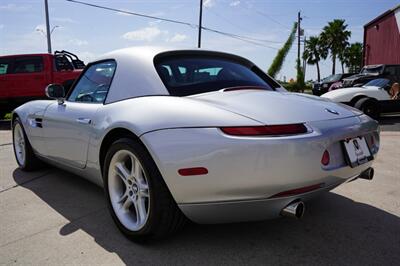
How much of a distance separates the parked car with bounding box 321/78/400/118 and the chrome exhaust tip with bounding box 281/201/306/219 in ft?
24.9

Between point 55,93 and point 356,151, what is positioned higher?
point 55,93

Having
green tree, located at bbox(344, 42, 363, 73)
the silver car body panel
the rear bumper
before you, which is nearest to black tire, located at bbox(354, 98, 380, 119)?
the silver car body panel

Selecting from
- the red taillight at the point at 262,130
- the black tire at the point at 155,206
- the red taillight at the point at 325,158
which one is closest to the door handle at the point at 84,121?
the black tire at the point at 155,206

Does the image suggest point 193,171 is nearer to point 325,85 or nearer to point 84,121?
point 84,121

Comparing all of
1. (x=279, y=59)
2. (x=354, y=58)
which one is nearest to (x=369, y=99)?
(x=279, y=59)

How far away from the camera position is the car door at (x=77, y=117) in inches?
122

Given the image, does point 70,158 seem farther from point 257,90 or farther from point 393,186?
point 393,186

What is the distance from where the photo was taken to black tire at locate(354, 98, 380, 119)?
9.24m

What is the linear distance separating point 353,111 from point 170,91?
1313 mm

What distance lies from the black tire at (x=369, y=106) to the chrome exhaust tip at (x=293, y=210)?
25.5ft

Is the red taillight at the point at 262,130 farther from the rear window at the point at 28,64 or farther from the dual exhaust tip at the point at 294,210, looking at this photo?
the rear window at the point at 28,64

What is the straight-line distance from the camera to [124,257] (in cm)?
241

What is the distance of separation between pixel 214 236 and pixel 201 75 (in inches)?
45.6

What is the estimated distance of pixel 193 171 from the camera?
2180 millimetres
